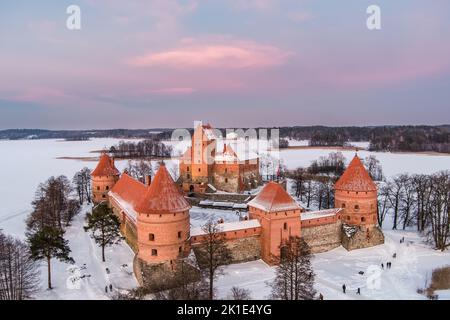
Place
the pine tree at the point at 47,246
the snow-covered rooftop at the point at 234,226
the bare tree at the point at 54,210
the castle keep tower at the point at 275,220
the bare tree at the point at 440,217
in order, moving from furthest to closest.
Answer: the bare tree at the point at 54,210 → the bare tree at the point at 440,217 → the castle keep tower at the point at 275,220 → the snow-covered rooftop at the point at 234,226 → the pine tree at the point at 47,246

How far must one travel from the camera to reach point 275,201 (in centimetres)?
2472

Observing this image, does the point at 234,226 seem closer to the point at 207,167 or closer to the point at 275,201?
the point at 275,201

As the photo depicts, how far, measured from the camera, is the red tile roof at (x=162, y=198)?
21.5 metres

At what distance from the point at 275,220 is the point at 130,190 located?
13468 mm

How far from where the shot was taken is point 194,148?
42.1m

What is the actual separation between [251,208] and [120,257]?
395 inches

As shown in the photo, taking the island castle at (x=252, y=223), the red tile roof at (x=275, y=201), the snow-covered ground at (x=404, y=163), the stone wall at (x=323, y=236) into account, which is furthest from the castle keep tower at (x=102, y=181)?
the snow-covered ground at (x=404, y=163)

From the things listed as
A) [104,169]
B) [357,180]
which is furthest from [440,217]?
[104,169]

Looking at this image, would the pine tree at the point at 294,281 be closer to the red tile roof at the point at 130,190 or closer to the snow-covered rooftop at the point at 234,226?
the snow-covered rooftop at the point at 234,226

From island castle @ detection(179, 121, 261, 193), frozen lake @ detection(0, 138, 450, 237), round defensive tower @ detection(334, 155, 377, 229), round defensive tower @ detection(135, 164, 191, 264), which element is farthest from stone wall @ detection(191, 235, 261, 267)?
frozen lake @ detection(0, 138, 450, 237)

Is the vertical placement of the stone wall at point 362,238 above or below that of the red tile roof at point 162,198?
below
